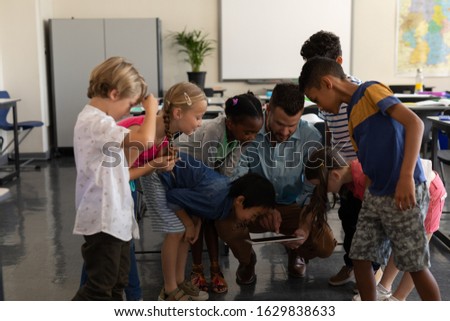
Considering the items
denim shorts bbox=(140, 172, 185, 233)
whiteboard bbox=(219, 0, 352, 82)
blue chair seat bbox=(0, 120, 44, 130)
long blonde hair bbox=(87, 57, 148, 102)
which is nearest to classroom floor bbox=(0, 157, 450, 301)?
denim shorts bbox=(140, 172, 185, 233)

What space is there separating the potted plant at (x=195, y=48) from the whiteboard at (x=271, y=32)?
24 centimetres

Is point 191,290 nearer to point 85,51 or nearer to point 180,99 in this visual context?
point 180,99

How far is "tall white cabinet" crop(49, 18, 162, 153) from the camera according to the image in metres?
7.28

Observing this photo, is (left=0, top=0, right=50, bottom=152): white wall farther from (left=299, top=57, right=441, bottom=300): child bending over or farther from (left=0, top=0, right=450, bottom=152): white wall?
(left=299, top=57, right=441, bottom=300): child bending over

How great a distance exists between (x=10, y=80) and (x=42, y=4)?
1.10 meters

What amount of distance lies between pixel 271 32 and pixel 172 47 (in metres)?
1.42

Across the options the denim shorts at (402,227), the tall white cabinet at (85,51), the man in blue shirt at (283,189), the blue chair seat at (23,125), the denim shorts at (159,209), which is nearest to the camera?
the denim shorts at (402,227)

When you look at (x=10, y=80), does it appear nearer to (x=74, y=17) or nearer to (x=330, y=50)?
(x=74, y=17)

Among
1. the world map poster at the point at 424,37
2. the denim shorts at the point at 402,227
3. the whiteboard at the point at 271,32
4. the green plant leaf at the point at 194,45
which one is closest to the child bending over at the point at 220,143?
the denim shorts at the point at 402,227

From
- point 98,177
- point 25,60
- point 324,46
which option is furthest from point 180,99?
point 25,60

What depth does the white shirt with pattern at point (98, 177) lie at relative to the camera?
1841 mm

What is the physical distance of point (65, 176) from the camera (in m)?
5.94

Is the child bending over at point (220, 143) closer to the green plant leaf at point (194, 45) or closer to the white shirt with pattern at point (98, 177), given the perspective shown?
the white shirt with pattern at point (98, 177)
